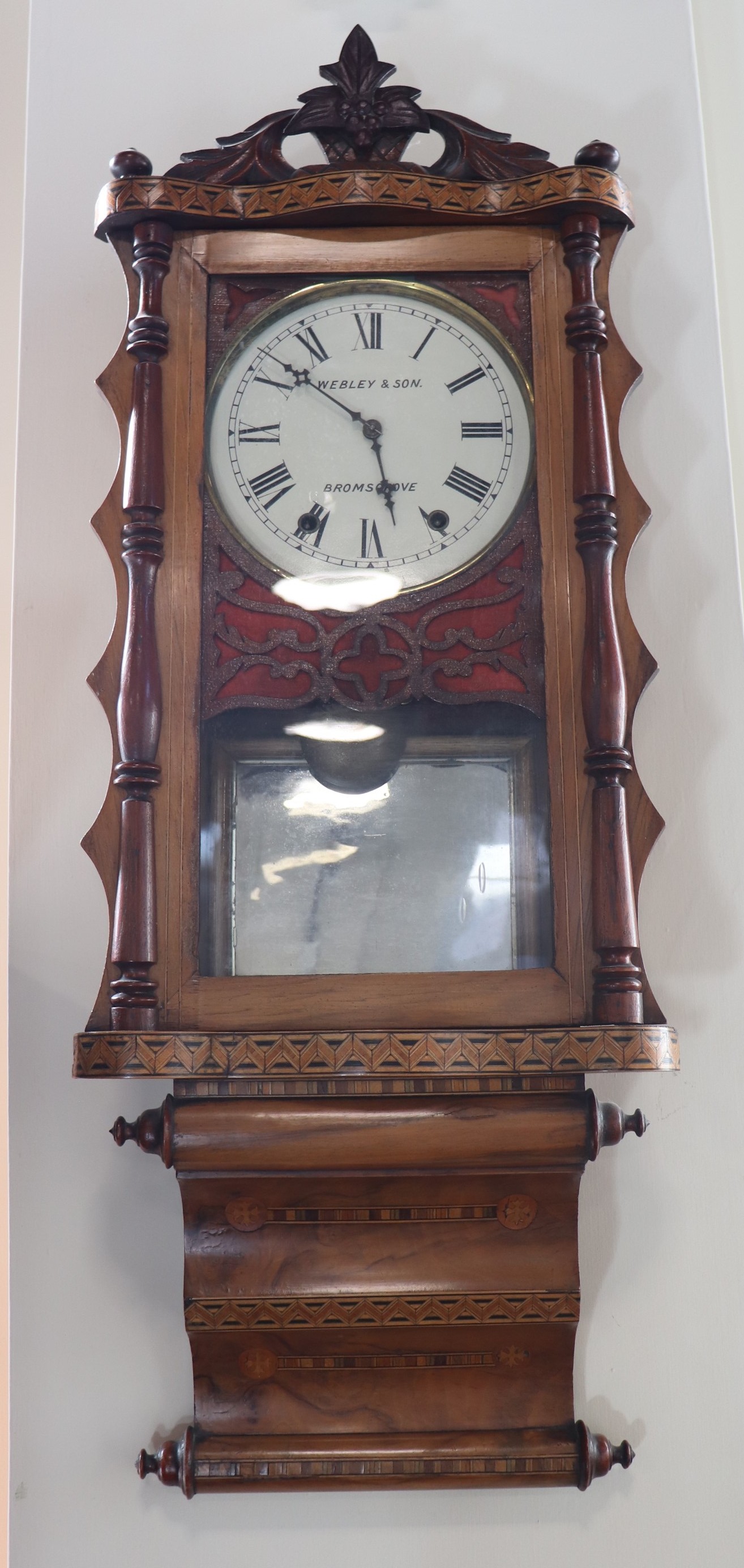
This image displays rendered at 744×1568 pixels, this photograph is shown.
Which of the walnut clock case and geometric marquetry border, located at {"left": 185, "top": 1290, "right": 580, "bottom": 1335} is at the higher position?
the walnut clock case

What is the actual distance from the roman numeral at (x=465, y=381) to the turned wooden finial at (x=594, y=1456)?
704mm

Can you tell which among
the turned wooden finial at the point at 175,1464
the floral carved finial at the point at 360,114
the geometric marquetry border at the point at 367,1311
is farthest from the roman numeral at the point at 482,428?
the turned wooden finial at the point at 175,1464

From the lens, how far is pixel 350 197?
2.99 feet

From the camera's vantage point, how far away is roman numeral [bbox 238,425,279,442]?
0.91 metres

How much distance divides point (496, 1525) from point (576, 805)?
1.64 feet

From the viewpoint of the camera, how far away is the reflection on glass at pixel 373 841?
0.85m

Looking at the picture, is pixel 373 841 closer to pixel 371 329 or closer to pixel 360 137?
pixel 371 329

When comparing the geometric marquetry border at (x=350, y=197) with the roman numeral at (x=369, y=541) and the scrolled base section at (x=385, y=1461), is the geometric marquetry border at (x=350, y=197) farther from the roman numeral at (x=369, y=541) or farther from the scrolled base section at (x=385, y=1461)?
→ the scrolled base section at (x=385, y=1461)

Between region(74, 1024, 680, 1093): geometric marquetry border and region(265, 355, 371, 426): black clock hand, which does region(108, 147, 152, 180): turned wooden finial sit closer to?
region(265, 355, 371, 426): black clock hand

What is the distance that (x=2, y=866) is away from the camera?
100cm

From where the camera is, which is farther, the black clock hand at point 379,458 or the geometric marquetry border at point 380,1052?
the black clock hand at point 379,458

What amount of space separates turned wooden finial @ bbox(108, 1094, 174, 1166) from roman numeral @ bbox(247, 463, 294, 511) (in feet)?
1.33

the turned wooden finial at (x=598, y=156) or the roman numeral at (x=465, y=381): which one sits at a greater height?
the turned wooden finial at (x=598, y=156)

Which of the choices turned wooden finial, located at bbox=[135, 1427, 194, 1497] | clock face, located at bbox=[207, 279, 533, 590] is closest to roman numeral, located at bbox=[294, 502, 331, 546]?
clock face, located at bbox=[207, 279, 533, 590]
